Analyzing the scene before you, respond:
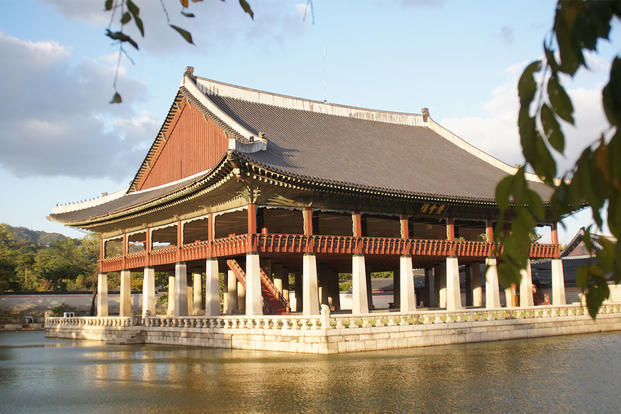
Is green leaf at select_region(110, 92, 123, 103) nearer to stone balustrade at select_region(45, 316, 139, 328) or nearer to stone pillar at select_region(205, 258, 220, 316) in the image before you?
stone pillar at select_region(205, 258, 220, 316)

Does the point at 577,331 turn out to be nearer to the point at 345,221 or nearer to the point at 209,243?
the point at 345,221

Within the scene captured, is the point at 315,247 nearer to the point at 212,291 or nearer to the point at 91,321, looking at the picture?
the point at 212,291

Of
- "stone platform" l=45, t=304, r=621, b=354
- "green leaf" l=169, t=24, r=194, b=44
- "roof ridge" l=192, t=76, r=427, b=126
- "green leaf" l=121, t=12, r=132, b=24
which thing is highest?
"roof ridge" l=192, t=76, r=427, b=126

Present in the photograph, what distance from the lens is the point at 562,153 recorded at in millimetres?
3008

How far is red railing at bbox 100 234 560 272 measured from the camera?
29797 mm

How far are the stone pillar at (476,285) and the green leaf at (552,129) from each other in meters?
41.6

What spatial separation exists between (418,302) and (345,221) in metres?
21.7

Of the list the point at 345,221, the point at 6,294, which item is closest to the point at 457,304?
the point at 345,221

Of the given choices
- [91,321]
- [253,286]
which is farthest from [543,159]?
[91,321]

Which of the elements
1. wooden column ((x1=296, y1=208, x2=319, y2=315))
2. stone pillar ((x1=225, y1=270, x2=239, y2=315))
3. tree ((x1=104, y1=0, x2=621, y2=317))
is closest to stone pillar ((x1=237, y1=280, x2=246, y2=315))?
stone pillar ((x1=225, y1=270, x2=239, y2=315))

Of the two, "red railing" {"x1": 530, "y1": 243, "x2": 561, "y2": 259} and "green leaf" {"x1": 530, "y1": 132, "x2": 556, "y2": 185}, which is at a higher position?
"red railing" {"x1": 530, "y1": 243, "x2": 561, "y2": 259}

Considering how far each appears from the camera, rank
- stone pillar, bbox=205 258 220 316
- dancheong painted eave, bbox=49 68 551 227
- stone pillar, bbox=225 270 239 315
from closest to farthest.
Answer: dancheong painted eave, bbox=49 68 551 227 < stone pillar, bbox=205 258 220 316 < stone pillar, bbox=225 270 239 315

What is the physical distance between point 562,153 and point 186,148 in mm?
37229

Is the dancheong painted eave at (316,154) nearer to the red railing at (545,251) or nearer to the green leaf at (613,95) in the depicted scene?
the red railing at (545,251)
